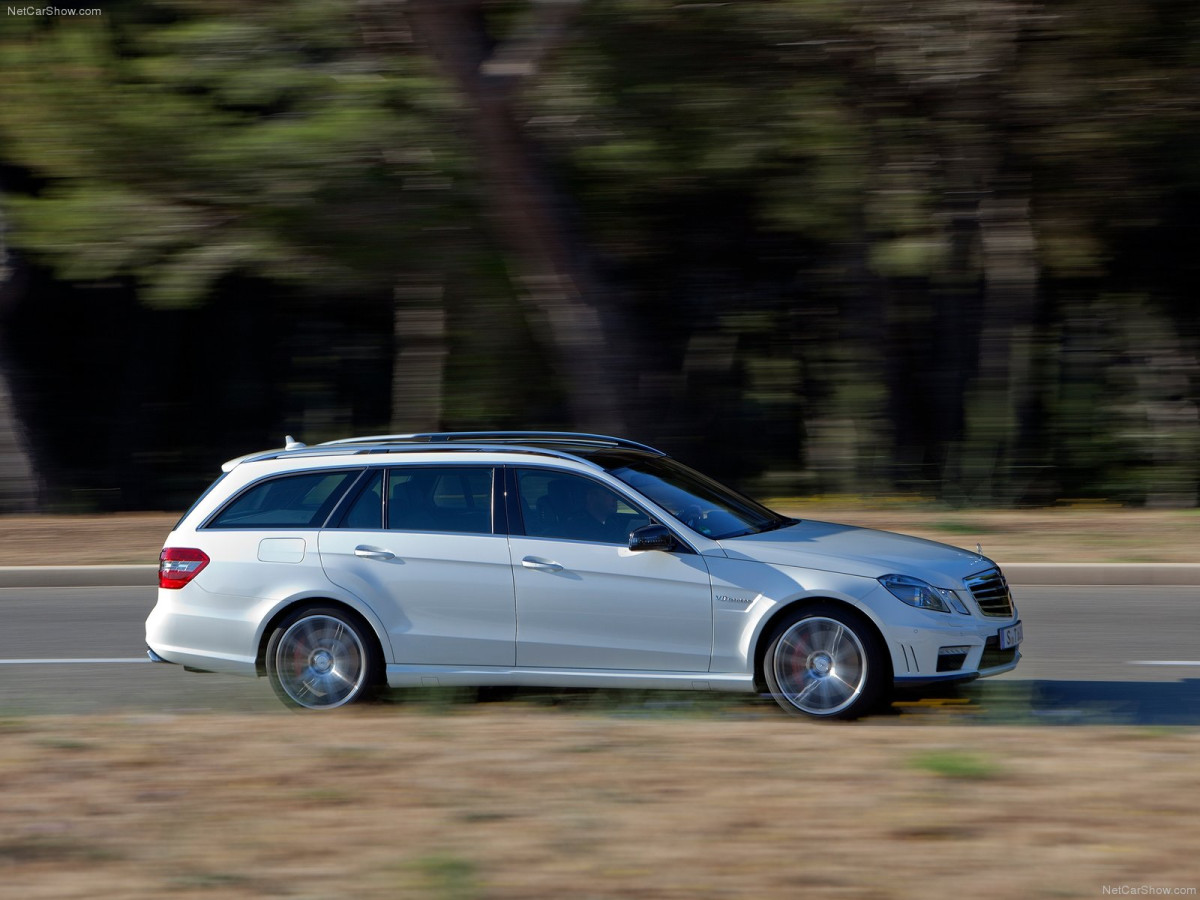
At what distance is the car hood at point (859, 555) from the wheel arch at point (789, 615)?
0.53ft

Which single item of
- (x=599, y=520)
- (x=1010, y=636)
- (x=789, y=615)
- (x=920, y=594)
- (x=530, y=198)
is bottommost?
(x=1010, y=636)

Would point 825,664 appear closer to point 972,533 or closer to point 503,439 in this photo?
point 503,439

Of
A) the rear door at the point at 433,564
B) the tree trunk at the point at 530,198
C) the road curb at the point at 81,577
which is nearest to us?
the rear door at the point at 433,564

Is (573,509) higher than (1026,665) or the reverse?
higher

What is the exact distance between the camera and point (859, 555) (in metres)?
7.15

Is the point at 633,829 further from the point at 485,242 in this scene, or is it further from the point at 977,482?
the point at 977,482

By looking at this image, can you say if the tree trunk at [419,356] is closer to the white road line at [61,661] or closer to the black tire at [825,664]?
the white road line at [61,661]

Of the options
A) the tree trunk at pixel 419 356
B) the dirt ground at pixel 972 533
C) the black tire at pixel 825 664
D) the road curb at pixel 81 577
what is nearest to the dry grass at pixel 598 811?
the black tire at pixel 825 664

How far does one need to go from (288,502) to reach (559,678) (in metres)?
1.86

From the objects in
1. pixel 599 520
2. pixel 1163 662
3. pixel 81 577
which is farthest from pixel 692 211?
pixel 599 520

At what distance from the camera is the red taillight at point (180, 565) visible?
305 inches

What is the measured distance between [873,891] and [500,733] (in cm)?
237

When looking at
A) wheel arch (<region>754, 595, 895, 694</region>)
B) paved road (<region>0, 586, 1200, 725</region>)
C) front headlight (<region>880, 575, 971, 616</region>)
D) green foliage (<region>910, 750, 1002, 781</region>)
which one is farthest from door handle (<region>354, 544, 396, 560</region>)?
green foliage (<region>910, 750, 1002, 781</region>)

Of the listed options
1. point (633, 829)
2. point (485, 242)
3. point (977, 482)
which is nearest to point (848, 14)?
point (485, 242)
